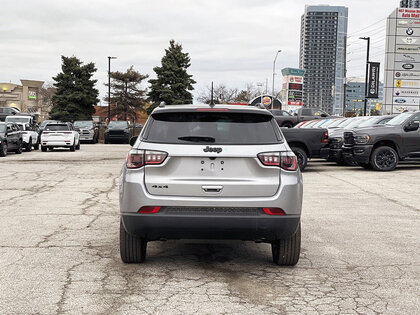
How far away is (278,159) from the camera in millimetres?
4977

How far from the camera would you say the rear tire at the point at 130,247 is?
5.34m

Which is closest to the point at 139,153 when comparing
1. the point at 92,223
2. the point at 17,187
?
the point at 92,223

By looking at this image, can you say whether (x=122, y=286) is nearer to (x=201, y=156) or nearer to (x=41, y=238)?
(x=201, y=156)

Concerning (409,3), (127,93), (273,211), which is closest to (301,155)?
(273,211)

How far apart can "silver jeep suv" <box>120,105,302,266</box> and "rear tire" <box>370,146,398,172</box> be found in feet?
40.3

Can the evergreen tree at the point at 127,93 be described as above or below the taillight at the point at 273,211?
above

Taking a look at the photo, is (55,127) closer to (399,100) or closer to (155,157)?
(155,157)

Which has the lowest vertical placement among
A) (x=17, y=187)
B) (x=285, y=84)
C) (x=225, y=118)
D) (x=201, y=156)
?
(x=17, y=187)

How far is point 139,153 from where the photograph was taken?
4984 millimetres

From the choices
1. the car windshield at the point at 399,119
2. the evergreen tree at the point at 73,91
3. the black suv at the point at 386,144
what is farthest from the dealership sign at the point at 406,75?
the black suv at the point at 386,144

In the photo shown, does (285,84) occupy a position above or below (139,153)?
above

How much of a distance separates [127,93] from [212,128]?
257 ft

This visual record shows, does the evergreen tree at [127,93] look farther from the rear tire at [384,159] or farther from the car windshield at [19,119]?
the rear tire at [384,159]

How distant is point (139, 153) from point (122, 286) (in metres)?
1.23
